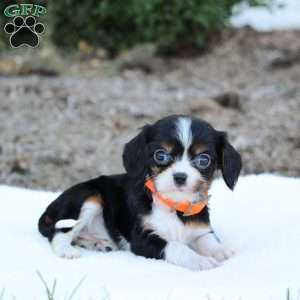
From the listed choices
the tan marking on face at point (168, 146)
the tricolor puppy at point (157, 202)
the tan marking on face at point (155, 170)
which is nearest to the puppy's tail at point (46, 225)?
the tricolor puppy at point (157, 202)

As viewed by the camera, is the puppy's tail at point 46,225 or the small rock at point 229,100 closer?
the puppy's tail at point 46,225

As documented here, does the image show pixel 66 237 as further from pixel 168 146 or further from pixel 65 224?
pixel 168 146

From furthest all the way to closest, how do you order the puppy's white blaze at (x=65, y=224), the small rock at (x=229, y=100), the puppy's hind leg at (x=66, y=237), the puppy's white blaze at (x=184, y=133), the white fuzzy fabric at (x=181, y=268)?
the small rock at (x=229, y=100)
the puppy's white blaze at (x=65, y=224)
the puppy's hind leg at (x=66, y=237)
the puppy's white blaze at (x=184, y=133)
the white fuzzy fabric at (x=181, y=268)

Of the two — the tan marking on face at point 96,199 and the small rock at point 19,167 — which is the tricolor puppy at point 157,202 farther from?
the small rock at point 19,167

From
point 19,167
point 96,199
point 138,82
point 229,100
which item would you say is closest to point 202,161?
point 96,199

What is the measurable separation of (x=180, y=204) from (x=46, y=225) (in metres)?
1.01

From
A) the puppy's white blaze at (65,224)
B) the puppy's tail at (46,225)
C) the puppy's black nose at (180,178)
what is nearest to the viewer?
the puppy's black nose at (180,178)

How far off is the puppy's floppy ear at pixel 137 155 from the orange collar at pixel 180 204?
0.10 meters

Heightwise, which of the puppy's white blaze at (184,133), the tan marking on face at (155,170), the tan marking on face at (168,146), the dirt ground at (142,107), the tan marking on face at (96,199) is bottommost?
the dirt ground at (142,107)

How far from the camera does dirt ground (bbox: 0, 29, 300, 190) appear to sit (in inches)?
308

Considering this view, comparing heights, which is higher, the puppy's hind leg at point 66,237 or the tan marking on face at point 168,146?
the tan marking on face at point 168,146

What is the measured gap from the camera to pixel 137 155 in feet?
14.8

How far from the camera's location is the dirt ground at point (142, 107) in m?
7.83

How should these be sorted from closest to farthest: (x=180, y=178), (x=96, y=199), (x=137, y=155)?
(x=180, y=178) < (x=137, y=155) < (x=96, y=199)
